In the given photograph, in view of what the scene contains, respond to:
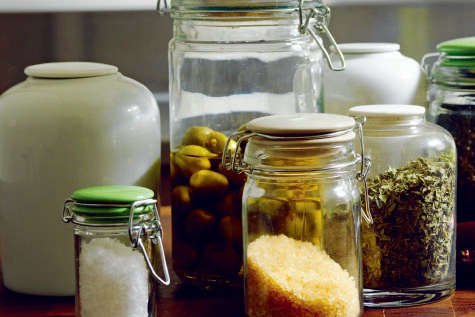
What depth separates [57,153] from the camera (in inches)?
31.5

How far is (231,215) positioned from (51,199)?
A: 18cm

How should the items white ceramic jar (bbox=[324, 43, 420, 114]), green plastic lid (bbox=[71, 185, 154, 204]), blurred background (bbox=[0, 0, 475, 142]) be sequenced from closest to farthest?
green plastic lid (bbox=[71, 185, 154, 204]) < white ceramic jar (bbox=[324, 43, 420, 114]) < blurred background (bbox=[0, 0, 475, 142])

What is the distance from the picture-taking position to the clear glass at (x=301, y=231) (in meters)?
0.72

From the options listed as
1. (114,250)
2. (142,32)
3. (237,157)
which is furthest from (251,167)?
(142,32)

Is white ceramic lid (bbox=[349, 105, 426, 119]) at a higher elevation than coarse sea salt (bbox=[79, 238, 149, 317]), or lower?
higher

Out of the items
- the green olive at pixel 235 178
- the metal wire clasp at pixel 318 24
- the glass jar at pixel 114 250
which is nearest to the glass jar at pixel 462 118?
the metal wire clasp at pixel 318 24

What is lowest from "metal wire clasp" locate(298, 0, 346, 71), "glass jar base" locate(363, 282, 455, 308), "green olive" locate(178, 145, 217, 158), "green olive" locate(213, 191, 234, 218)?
"glass jar base" locate(363, 282, 455, 308)

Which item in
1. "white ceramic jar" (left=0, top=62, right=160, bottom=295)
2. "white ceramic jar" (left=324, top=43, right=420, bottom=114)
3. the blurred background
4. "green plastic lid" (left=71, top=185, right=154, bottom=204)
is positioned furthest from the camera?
the blurred background

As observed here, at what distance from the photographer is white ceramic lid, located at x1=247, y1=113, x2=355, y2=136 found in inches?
27.6

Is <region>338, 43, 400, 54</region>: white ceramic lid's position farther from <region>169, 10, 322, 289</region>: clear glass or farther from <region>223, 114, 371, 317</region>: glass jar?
<region>223, 114, 371, 317</region>: glass jar

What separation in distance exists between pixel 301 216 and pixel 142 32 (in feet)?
1.93

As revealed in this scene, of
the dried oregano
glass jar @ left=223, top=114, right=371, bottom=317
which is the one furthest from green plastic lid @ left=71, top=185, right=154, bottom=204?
the dried oregano

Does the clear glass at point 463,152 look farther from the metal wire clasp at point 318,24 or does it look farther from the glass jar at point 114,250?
the glass jar at point 114,250

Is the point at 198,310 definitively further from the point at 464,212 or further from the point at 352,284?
the point at 464,212
